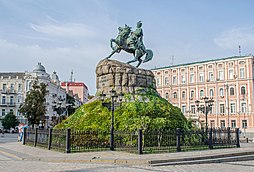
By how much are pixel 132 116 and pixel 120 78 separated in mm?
4166

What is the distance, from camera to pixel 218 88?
63062 millimetres

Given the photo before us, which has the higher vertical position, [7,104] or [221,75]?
[221,75]

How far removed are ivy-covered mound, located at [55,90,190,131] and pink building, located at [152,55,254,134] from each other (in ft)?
123

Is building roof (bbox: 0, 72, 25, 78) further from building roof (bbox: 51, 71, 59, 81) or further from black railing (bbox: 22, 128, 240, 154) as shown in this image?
black railing (bbox: 22, 128, 240, 154)

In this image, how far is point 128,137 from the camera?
50.6 ft

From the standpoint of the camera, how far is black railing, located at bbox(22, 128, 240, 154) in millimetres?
14617

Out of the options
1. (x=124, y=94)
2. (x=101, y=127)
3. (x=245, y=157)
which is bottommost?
(x=245, y=157)

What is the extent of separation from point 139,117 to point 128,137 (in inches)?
116

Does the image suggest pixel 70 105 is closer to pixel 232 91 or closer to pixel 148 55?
pixel 232 91

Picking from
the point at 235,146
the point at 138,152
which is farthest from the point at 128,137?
the point at 235,146

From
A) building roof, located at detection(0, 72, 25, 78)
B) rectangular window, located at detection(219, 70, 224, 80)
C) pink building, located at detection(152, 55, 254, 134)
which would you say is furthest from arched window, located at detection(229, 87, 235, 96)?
building roof, located at detection(0, 72, 25, 78)

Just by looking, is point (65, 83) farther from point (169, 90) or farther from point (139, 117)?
point (139, 117)

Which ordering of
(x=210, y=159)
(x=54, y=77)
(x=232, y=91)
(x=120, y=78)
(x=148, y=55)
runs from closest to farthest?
(x=210, y=159) < (x=120, y=78) < (x=148, y=55) < (x=232, y=91) < (x=54, y=77)

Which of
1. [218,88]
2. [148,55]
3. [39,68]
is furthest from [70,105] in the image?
[148,55]
